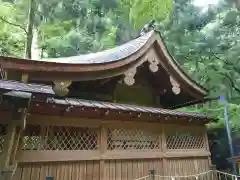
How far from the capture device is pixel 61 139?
5.61 m

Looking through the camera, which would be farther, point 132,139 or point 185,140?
point 185,140

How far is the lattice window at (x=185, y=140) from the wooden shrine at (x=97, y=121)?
0.03m

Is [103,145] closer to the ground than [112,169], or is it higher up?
higher up

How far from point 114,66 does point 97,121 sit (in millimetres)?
1587

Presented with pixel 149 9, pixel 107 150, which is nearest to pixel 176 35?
pixel 149 9

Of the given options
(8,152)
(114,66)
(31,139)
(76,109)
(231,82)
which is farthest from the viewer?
(231,82)

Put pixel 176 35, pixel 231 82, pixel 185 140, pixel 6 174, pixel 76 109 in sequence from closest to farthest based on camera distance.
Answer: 1. pixel 6 174
2. pixel 76 109
3. pixel 185 140
4. pixel 231 82
5. pixel 176 35

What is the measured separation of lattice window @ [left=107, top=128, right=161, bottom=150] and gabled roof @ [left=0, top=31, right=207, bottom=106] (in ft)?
4.97

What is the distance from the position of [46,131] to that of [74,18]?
65.5 ft

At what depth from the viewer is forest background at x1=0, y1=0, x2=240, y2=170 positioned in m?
11.0

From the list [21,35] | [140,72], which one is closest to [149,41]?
[140,72]

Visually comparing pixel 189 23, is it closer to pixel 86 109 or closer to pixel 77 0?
pixel 77 0

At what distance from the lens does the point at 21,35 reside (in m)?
14.4

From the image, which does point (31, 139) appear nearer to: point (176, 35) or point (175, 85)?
point (175, 85)
